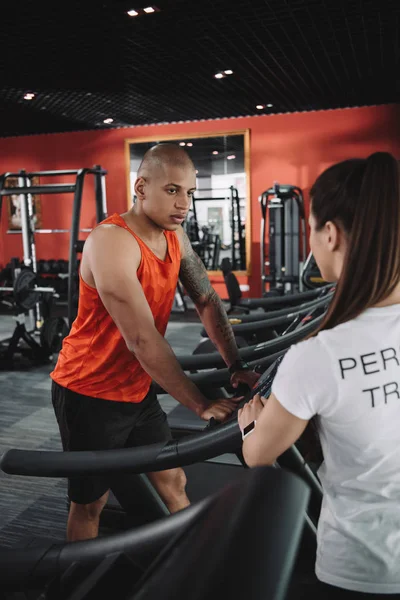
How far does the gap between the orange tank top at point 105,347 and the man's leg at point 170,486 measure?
11.2 inches

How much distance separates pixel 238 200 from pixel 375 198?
309 inches

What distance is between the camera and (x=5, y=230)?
9.82 metres

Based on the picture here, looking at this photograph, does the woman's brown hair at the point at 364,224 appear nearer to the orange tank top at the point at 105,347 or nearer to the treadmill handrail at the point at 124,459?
the treadmill handrail at the point at 124,459

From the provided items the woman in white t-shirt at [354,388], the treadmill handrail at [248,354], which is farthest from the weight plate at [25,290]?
the woman in white t-shirt at [354,388]

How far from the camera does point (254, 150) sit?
27.4 ft

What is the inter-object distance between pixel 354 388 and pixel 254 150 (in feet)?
26.0

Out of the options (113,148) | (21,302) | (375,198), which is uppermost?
(113,148)

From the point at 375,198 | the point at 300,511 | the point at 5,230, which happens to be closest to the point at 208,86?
the point at 5,230

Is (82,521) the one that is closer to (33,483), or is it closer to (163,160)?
(163,160)

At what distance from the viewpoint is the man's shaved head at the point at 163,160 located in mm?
1635

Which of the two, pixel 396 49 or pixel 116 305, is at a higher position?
pixel 396 49

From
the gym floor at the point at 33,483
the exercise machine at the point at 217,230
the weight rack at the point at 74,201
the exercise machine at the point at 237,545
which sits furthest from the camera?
the exercise machine at the point at 217,230

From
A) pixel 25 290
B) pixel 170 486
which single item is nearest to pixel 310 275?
pixel 25 290

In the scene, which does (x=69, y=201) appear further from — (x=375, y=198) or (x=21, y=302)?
(x=375, y=198)
